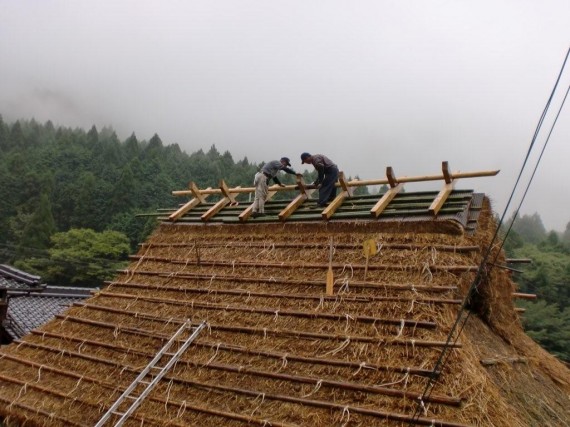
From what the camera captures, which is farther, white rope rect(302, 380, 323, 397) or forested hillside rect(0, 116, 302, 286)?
forested hillside rect(0, 116, 302, 286)

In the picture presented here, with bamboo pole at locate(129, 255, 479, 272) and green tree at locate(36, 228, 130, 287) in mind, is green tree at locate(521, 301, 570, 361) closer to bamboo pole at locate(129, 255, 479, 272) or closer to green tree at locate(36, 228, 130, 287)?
bamboo pole at locate(129, 255, 479, 272)

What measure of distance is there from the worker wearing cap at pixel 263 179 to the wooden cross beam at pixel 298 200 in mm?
268

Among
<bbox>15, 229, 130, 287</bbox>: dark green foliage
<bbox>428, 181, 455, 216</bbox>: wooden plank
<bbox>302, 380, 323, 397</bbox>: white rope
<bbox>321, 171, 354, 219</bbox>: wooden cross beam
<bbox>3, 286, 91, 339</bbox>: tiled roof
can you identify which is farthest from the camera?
<bbox>15, 229, 130, 287</bbox>: dark green foliage

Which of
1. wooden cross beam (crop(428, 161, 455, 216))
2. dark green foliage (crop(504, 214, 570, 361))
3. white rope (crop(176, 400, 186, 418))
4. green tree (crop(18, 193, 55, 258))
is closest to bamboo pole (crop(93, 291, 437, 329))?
white rope (crop(176, 400, 186, 418))

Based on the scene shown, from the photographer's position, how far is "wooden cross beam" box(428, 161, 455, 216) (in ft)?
22.2

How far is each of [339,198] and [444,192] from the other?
1.73 metres

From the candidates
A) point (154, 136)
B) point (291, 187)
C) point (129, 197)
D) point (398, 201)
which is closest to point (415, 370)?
point (398, 201)

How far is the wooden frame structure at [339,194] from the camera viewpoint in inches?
287

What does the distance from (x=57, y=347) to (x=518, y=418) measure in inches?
253

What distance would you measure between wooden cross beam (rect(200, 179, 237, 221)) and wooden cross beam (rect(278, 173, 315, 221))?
1712 mm

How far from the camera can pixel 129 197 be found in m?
55.4

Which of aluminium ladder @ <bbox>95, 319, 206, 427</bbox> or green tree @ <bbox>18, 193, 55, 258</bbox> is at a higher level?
aluminium ladder @ <bbox>95, 319, 206, 427</bbox>

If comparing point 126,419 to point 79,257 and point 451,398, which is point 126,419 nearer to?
point 451,398

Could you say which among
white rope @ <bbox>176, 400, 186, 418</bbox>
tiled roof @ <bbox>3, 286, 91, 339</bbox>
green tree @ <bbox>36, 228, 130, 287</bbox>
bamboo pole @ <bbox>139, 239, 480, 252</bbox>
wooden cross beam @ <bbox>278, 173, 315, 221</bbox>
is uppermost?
wooden cross beam @ <bbox>278, 173, 315, 221</bbox>
